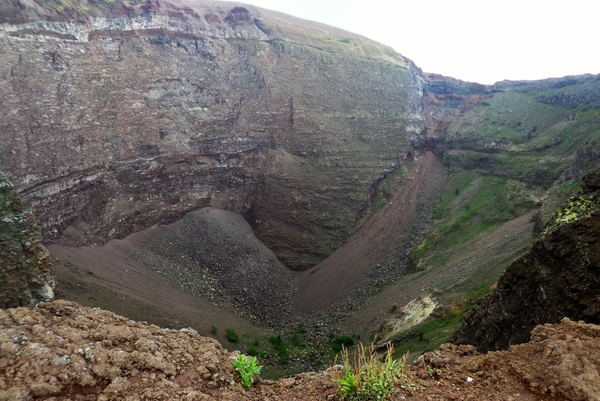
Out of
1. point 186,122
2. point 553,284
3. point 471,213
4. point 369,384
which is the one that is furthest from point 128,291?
point 471,213

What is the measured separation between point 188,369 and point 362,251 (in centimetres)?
3367

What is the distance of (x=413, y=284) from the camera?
28.8m

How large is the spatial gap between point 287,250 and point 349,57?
131ft

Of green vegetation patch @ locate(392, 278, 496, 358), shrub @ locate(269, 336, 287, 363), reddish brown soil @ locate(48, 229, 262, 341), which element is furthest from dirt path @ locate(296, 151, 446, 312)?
green vegetation patch @ locate(392, 278, 496, 358)

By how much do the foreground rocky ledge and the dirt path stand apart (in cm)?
2730

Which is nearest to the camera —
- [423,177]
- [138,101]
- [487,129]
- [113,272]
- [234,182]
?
[113,272]

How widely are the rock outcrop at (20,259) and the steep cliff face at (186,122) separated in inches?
585

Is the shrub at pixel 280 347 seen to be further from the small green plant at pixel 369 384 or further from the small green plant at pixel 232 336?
the small green plant at pixel 369 384

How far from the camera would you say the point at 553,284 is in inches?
339

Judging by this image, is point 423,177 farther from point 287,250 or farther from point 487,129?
point 287,250

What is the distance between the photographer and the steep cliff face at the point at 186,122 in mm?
30688

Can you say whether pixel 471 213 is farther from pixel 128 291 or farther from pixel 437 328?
pixel 128 291

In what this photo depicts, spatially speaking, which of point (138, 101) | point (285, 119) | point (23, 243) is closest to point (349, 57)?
point (285, 119)

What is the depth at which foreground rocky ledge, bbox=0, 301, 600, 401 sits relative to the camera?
15.3 feet
